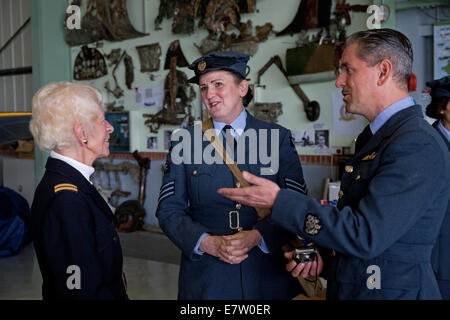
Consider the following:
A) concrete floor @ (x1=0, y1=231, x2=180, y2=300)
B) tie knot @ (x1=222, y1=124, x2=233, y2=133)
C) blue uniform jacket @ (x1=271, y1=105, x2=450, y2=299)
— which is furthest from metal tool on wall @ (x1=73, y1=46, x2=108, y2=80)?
blue uniform jacket @ (x1=271, y1=105, x2=450, y2=299)

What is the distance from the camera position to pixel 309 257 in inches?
70.3

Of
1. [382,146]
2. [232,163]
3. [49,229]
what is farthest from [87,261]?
[382,146]

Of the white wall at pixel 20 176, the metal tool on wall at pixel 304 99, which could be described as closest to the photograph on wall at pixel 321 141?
the metal tool on wall at pixel 304 99

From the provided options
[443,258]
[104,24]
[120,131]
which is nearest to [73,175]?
[443,258]

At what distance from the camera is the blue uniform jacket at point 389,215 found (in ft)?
4.20

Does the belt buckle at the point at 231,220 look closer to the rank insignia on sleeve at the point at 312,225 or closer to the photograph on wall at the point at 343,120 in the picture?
the rank insignia on sleeve at the point at 312,225

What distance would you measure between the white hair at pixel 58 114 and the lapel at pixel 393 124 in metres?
1.15

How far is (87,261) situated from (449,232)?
1.47m

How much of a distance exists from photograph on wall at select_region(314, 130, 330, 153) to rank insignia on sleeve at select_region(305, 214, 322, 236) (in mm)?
3608

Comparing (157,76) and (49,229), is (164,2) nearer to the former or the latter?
(157,76)

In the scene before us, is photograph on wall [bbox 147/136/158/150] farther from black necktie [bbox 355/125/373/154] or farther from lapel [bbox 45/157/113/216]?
black necktie [bbox 355/125/373/154]

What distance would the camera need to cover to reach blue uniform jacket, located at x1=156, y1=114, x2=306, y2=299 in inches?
80.8

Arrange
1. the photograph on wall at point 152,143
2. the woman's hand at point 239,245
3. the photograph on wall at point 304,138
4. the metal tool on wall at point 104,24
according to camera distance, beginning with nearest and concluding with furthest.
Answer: the woman's hand at point 239,245 → the photograph on wall at point 304,138 → the metal tool on wall at point 104,24 → the photograph on wall at point 152,143

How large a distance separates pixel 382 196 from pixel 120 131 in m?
5.81
